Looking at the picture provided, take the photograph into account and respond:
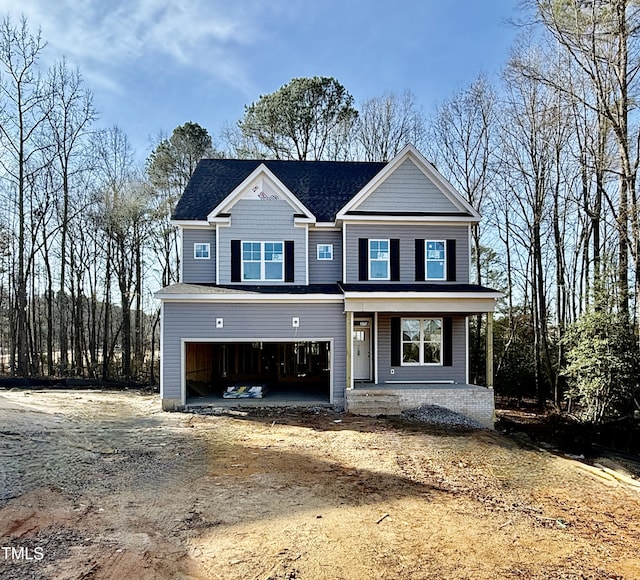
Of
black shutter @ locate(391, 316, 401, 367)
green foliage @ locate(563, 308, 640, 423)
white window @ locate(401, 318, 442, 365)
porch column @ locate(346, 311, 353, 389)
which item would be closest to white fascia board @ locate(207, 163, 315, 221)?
porch column @ locate(346, 311, 353, 389)

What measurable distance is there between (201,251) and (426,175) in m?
8.06

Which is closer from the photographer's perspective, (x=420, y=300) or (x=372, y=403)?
(x=372, y=403)

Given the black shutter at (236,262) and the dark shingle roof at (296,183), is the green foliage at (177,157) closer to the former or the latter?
the dark shingle roof at (296,183)

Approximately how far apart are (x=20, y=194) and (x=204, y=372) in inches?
499

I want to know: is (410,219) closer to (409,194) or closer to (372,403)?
(409,194)

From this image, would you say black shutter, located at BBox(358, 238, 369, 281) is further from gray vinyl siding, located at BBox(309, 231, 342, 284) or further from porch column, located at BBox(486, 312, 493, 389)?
porch column, located at BBox(486, 312, 493, 389)

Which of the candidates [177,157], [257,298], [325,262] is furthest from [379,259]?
[177,157]

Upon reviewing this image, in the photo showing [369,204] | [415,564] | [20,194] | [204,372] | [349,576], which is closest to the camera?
[349,576]

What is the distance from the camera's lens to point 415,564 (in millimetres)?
A: 4746

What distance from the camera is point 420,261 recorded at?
15188mm

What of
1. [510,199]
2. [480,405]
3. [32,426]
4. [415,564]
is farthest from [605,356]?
[32,426]

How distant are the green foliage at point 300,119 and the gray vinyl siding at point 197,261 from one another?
39.3 feet

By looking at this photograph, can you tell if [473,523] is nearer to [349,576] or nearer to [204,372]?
[349,576]

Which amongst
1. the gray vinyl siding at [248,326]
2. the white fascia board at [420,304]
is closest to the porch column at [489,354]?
the white fascia board at [420,304]
